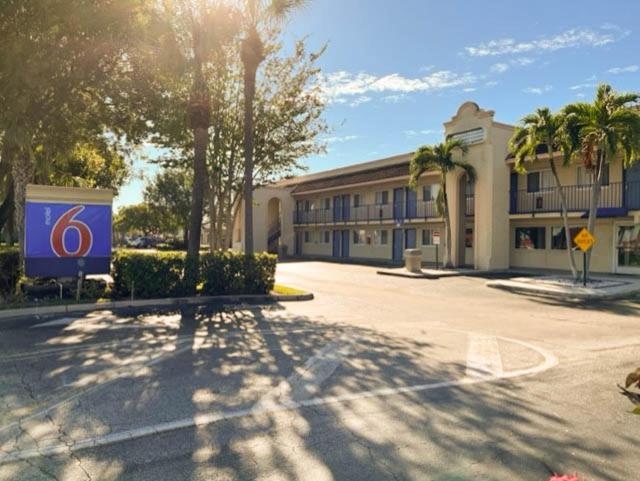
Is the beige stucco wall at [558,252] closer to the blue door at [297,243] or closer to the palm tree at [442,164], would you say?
the palm tree at [442,164]

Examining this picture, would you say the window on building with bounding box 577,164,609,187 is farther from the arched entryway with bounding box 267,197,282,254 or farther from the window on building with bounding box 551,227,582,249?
the arched entryway with bounding box 267,197,282,254

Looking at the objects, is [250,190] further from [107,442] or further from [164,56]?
[107,442]

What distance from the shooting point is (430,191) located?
3098 cm

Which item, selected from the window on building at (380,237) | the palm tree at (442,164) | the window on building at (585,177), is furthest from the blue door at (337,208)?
the window on building at (585,177)

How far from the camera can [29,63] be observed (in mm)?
10727

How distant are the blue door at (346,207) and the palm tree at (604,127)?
20683mm

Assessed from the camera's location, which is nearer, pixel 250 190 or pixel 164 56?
pixel 164 56

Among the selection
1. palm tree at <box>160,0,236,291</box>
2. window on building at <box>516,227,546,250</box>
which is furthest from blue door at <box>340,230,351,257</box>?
palm tree at <box>160,0,236,291</box>

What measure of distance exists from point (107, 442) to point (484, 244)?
2405cm

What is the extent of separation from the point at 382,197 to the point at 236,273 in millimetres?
22547

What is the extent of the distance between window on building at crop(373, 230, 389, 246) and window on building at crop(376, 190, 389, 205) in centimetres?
212

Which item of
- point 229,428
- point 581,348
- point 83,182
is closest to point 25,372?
point 229,428

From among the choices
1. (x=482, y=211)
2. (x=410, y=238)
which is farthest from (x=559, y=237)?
(x=410, y=238)

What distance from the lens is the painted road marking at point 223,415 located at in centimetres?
406
